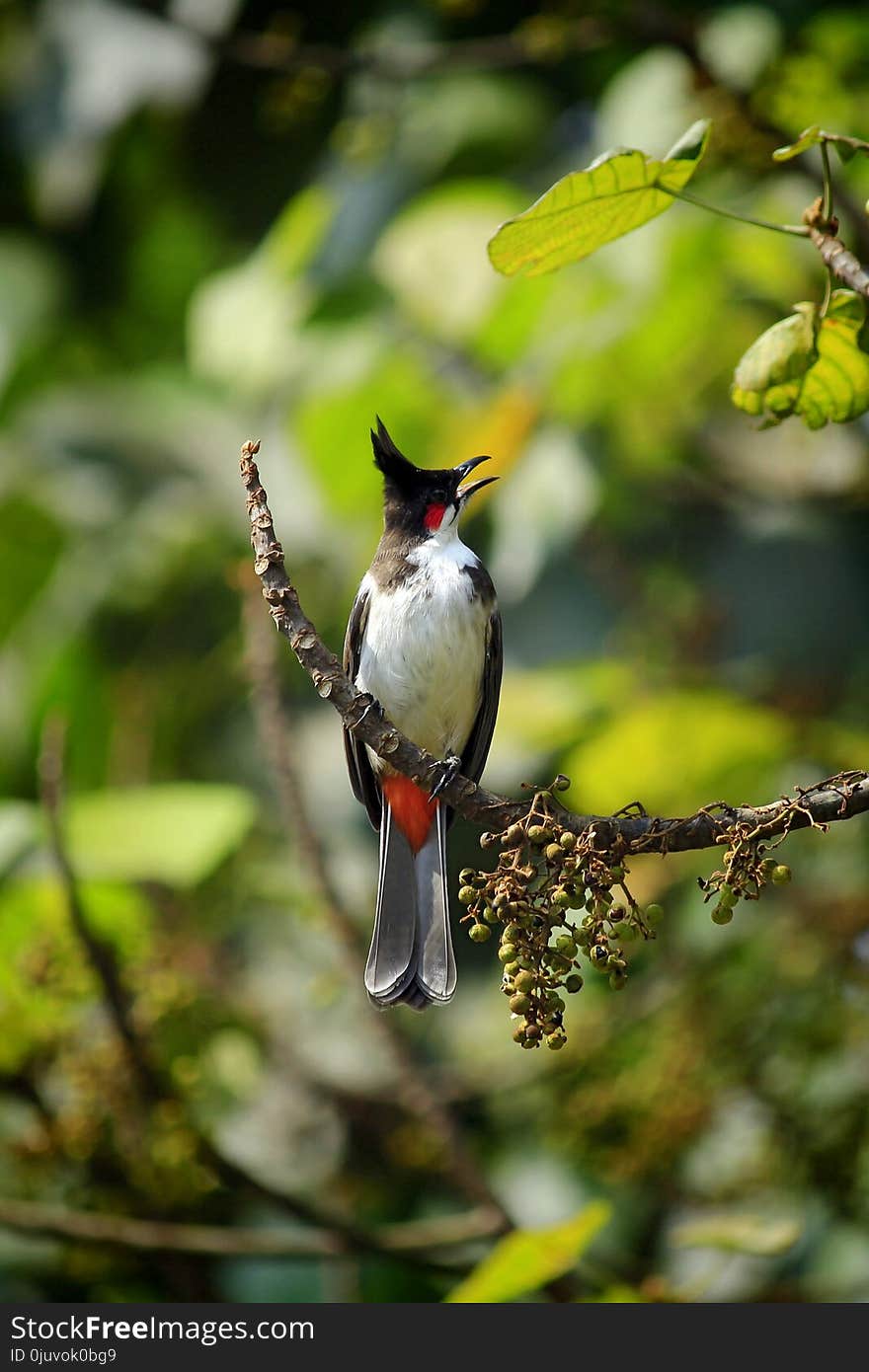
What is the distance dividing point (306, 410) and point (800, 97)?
135 centimetres

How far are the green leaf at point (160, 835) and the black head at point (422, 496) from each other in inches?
32.7

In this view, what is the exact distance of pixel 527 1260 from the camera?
2545 millimetres

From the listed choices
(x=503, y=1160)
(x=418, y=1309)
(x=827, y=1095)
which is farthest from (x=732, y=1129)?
(x=418, y=1309)

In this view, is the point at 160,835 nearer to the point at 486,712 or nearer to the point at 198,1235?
the point at 486,712

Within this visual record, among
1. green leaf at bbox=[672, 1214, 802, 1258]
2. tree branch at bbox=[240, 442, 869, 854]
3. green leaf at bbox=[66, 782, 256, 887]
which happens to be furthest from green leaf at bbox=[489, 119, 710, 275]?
green leaf at bbox=[672, 1214, 802, 1258]

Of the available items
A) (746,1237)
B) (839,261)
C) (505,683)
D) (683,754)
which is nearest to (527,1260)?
(746,1237)

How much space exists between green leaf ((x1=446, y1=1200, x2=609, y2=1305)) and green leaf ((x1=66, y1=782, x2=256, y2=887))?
0.96m

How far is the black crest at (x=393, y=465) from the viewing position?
2.33 meters

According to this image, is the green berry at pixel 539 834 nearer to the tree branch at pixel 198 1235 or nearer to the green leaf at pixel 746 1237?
the green leaf at pixel 746 1237

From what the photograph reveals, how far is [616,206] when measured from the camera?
1596 mm

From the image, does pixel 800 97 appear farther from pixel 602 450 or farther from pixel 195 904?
pixel 195 904

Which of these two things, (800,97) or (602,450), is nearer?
(800,97)

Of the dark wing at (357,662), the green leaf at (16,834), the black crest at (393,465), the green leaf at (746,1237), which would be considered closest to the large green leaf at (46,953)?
the green leaf at (16,834)

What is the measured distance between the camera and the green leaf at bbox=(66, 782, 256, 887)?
297 cm
